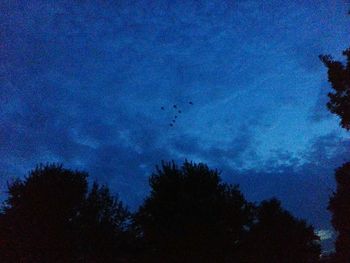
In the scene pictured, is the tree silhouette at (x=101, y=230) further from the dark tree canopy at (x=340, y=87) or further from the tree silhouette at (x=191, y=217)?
the dark tree canopy at (x=340, y=87)

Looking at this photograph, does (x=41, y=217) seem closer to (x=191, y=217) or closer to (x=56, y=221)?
(x=56, y=221)

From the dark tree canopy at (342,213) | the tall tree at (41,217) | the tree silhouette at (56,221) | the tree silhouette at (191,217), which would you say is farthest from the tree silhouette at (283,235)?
the tall tree at (41,217)

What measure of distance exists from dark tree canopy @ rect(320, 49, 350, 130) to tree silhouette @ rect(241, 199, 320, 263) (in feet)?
56.0

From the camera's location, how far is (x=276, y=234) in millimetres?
39562

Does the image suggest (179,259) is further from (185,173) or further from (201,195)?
(185,173)

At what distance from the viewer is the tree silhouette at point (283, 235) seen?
3756cm

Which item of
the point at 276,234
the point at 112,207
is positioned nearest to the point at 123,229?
the point at 112,207

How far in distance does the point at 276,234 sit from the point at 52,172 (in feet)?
78.1

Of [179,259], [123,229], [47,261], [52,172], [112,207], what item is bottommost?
[179,259]

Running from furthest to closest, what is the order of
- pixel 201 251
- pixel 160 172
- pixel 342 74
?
1. pixel 160 172
2. pixel 201 251
3. pixel 342 74

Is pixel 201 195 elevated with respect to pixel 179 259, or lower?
elevated

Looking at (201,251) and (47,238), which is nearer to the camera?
(201,251)

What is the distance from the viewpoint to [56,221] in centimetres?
2948

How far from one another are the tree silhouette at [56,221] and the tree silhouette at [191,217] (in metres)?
6.57
